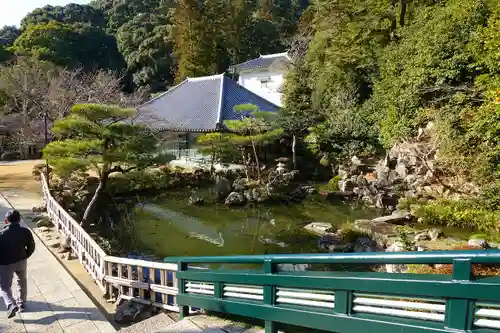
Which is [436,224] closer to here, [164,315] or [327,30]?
[164,315]

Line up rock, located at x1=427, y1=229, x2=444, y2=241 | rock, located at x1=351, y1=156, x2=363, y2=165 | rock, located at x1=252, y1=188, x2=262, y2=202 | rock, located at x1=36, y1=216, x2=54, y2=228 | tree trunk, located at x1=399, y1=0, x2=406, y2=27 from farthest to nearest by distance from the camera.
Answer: tree trunk, located at x1=399, y1=0, x2=406, y2=27
rock, located at x1=351, y1=156, x2=363, y2=165
rock, located at x1=252, y1=188, x2=262, y2=202
rock, located at x1=36, y1=216, x2=54, y2=228
rock, located at x1=427, y1=229, x2=444, y2=241

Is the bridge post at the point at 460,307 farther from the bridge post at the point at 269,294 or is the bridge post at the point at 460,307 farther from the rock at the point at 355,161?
the rock at the point at 355,161

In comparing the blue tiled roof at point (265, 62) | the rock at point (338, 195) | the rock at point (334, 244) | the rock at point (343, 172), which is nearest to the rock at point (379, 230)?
the rock at point (334, 244)

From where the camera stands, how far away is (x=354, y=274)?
188 centimetres

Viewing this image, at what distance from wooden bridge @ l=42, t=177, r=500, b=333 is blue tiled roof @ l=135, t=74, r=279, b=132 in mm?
13151

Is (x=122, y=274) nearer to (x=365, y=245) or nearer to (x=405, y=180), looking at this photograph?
(x=365, y=245)

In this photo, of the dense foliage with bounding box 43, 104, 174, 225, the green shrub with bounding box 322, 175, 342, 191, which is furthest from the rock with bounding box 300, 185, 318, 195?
the dense foliage with bounding box 43, 104, 174, 225

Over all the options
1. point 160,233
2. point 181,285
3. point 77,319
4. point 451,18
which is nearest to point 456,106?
point 451,18

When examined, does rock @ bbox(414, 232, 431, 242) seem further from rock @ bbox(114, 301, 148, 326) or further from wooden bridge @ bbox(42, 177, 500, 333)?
wooden bridge @ bbox(42, 177, 500, 333)

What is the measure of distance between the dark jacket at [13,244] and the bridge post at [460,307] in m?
4.49

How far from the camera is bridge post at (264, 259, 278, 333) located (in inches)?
93.3

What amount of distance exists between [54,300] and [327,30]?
17.3 metres

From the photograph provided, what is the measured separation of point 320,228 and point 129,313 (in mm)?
5886

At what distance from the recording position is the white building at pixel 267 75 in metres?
23.7
